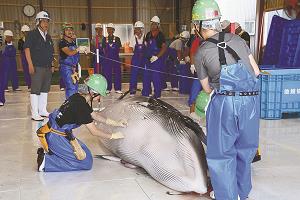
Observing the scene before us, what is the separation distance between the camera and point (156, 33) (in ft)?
27.0

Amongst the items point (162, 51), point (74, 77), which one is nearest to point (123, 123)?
point (74, 77)

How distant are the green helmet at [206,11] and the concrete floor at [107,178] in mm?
1444

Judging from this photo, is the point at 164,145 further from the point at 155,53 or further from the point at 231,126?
the point at 155,53

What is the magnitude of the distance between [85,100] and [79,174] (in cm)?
75

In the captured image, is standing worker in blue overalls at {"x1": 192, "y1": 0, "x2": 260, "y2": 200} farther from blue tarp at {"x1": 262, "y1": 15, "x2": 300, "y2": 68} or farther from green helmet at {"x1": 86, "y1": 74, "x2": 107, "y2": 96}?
blue tarp at {"x1": 262, "y1": 15, "x2": 300, "y2": 68}

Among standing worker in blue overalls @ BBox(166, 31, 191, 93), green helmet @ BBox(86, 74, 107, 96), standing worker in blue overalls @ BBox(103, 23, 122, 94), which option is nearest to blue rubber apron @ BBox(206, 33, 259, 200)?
green helmet @ BBox(86, 74, 107, 96)

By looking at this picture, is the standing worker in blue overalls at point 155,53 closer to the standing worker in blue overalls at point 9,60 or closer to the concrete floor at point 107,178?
the concrete floor at point 107,178

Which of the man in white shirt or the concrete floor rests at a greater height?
the man in white shirt

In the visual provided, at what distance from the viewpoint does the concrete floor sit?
10.1 ft

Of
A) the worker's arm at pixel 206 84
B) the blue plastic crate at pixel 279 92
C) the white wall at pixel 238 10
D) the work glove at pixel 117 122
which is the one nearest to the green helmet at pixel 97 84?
the work glove at pixel 117 122

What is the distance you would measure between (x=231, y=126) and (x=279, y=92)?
3.76m

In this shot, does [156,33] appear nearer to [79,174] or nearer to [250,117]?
[79,174]

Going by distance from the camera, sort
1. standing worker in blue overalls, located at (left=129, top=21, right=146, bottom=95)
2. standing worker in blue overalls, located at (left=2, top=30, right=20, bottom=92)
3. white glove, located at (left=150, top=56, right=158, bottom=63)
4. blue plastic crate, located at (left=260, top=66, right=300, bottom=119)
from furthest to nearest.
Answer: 1. standing worker in blue overalls, located at (left=2, top=30, right=20, bottom=92)
2. standing worker in blue overalls, located at (left=129, top=21, right=146, bottom=95)
3. white glove, located at (left=150, top=56, right=158, bottom=63)
4. blue plastic crate, located at (left=260, top=66, right=300, bottom=119)

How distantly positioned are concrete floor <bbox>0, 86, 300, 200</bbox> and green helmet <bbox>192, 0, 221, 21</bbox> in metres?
1.44
